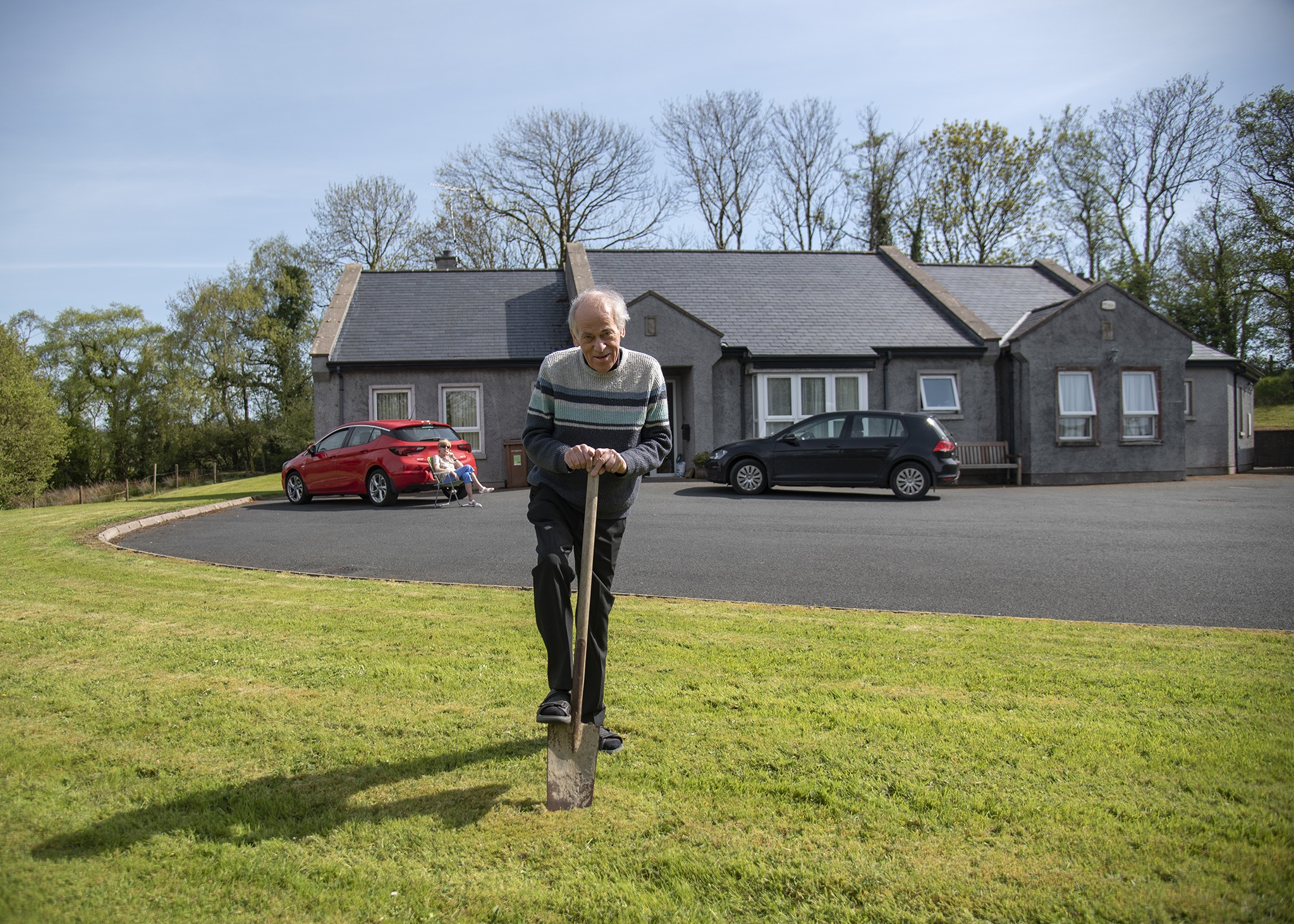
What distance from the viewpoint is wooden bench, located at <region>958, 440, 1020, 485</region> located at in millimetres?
21531

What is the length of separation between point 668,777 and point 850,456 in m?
13.9

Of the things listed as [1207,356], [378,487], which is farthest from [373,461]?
[1207,356]

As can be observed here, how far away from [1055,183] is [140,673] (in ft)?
151

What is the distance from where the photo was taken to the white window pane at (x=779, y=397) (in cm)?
2258

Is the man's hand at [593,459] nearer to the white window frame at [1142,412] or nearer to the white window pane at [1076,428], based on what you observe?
the white window pane at [1076,428]

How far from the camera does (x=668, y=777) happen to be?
3.39m

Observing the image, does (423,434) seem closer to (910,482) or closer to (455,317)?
(455,317)

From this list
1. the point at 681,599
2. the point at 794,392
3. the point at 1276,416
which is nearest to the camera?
the point at 681,599

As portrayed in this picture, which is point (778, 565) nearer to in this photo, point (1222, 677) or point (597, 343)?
point (1222, 677)

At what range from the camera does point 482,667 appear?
4875 mm

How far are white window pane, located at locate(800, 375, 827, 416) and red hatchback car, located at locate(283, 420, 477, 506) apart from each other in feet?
31.1

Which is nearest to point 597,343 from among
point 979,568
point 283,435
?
point 979,568

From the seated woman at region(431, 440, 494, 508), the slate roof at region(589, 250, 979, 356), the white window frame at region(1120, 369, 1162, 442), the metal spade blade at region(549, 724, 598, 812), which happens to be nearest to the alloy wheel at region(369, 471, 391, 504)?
the seated woman at region(431, 440, 494, 508)

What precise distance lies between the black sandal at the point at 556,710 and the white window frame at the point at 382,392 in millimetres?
19562
